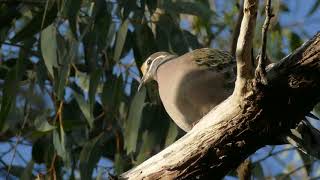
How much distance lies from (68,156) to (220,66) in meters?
1.27

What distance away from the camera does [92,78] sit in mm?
4629

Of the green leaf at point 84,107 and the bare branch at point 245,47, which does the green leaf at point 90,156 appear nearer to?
the green leaf at point 84,107

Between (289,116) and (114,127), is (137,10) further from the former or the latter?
(289,116)

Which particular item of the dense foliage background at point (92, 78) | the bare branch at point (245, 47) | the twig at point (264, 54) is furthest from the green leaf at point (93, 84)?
the twig at point (264, 54)

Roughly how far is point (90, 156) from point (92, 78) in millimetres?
428

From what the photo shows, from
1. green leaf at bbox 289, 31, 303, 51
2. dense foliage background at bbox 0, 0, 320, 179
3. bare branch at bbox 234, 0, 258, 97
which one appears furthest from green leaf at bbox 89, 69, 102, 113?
bare branch at bbox 234, 0, 258, 97

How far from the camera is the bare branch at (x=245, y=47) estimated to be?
8.77 ft

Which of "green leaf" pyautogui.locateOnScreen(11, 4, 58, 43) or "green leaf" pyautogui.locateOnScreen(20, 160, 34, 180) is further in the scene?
"green leaf" pyautogui.locateOnScreen(20, 160, 34, 180)

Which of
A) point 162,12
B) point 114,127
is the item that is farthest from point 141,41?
point 114,127

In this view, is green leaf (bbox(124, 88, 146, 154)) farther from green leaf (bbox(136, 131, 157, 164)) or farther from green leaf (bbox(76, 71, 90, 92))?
green leaf (bbox(76, 71, 90, 92))

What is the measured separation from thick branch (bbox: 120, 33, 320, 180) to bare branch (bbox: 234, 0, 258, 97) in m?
0.04

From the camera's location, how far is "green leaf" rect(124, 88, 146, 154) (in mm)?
4535

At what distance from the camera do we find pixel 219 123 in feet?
9.68

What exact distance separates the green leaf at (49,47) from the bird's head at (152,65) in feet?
1.49
